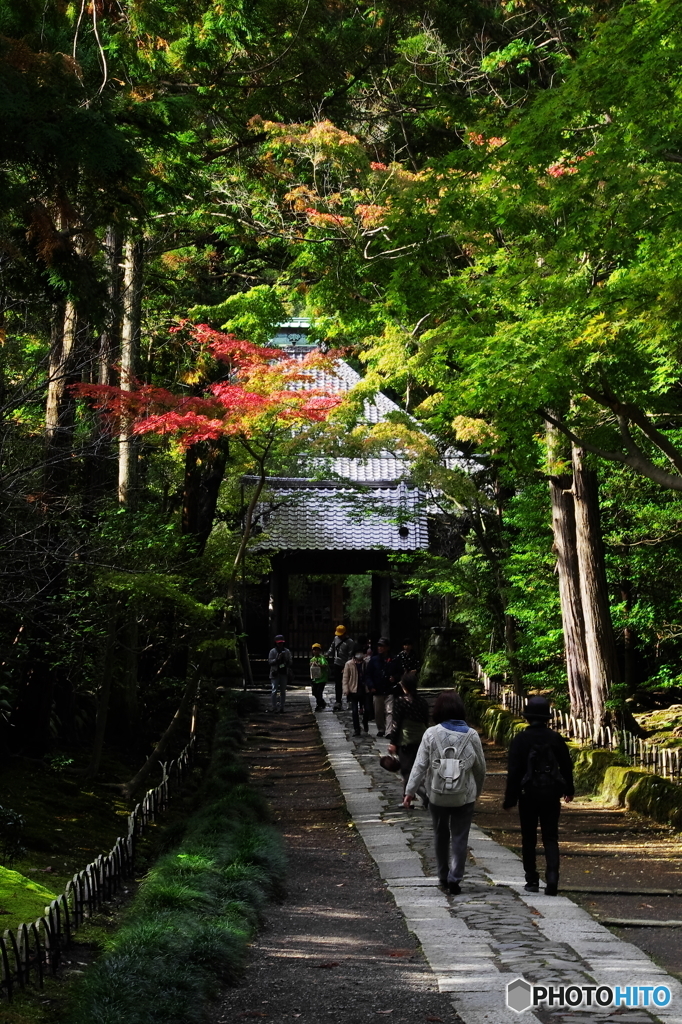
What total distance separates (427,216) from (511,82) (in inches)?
237

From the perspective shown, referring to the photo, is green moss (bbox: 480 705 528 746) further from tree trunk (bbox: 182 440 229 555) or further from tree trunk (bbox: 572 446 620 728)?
tree trunk (bbox: 182 440 229 555)

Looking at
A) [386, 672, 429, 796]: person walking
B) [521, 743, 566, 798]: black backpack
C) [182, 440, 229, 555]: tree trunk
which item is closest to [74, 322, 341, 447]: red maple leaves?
[182, 440, 229, 555]: tree trunk

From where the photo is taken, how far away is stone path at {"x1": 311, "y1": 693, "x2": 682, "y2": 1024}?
510 centimetres

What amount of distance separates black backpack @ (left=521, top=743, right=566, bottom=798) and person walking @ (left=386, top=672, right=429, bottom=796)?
2.43 m

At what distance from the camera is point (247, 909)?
270 inches

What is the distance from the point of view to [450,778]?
23.9 feet

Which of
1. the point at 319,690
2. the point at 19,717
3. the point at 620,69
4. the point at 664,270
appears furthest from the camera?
the point at 319,690

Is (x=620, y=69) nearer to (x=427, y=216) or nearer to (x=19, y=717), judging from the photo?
(x=427, y=216)

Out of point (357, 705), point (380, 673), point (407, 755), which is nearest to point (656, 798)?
point (407, 755)

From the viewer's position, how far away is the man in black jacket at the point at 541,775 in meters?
7.34

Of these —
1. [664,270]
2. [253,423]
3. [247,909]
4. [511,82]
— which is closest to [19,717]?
[253,423]

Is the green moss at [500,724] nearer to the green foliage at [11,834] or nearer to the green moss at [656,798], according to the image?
the green moss at [656,798]

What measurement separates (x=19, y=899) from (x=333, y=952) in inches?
90.7

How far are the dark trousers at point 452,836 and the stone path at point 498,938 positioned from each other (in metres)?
0.18
